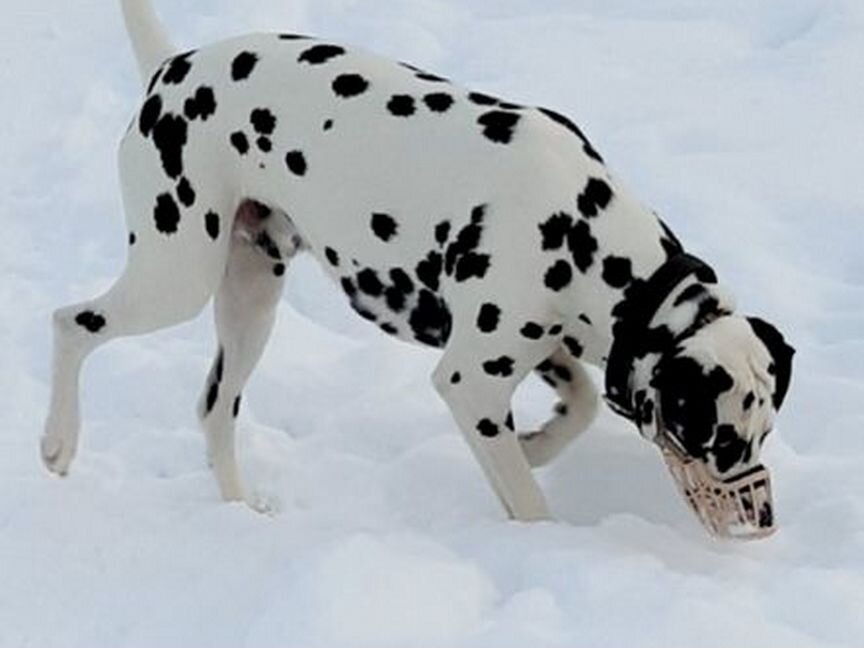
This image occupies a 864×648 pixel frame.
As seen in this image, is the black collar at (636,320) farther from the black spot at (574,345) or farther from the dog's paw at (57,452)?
the dog's paw at (57,452)

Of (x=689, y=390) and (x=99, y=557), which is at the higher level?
(x=689, y=390)

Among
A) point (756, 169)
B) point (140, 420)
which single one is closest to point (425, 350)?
point (140, 420)

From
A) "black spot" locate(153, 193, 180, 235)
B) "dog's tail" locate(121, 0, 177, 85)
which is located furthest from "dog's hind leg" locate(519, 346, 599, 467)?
"dog's tail" locate(121, 0, 177, 85)

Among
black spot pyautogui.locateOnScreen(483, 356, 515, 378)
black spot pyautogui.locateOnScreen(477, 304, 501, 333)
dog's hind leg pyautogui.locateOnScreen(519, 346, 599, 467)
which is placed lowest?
dog's hind leg pyautogui.locateOnScreen(519, 346, 599, 467)

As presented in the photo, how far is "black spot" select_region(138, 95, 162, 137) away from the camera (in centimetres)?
439

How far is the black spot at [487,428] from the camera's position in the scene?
13.5 ft

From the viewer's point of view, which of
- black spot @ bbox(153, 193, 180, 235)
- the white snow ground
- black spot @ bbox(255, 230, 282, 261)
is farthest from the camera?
black spot @ bbox(255, 230, 282, 261)

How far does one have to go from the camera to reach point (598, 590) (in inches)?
142

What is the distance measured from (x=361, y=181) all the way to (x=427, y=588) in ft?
3.30

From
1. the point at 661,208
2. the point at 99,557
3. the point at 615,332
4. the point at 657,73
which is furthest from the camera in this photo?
the point at 657,73

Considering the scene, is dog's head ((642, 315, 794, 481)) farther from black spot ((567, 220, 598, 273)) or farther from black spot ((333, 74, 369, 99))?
black spot ((333, 74, 369, 99))

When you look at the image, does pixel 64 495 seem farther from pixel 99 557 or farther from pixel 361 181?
pixel 361 181

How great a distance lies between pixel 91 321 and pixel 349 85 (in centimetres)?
91

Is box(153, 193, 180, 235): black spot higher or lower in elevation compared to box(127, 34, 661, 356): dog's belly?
lower
